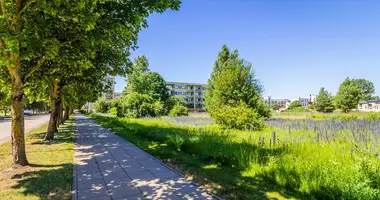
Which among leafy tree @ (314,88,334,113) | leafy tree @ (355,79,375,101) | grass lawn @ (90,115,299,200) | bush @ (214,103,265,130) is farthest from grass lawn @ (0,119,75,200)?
leafy tree @ (355,79,375,101)

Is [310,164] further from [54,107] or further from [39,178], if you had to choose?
[54,107]

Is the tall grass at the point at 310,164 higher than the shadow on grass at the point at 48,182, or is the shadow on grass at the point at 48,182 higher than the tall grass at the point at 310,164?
the tall grass at the point at 310,164

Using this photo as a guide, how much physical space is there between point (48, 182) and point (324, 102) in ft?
192

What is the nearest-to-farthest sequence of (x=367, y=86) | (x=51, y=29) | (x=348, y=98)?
1. (x=51, y=29)
2. (x=348, y=98)
3. (x=367, y=86)

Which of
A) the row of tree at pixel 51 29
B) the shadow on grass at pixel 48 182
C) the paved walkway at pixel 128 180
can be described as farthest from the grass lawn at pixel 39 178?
the row of tree at pixel 51 29

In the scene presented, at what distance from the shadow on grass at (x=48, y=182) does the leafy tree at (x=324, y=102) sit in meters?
57.5

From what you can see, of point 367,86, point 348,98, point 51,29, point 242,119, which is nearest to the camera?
point 51,29

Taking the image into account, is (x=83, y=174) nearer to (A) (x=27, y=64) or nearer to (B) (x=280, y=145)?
(B) (x=280, y=145)

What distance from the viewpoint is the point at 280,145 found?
6.16 meters

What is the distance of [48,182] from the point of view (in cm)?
461

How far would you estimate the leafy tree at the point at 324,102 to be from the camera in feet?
167

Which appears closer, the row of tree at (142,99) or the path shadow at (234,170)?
the path shadow at (234,170)

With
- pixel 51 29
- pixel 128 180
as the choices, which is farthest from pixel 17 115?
pixel 128 180

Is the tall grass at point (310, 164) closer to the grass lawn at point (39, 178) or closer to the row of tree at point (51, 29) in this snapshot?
the grass lawn at point (39, 178)
